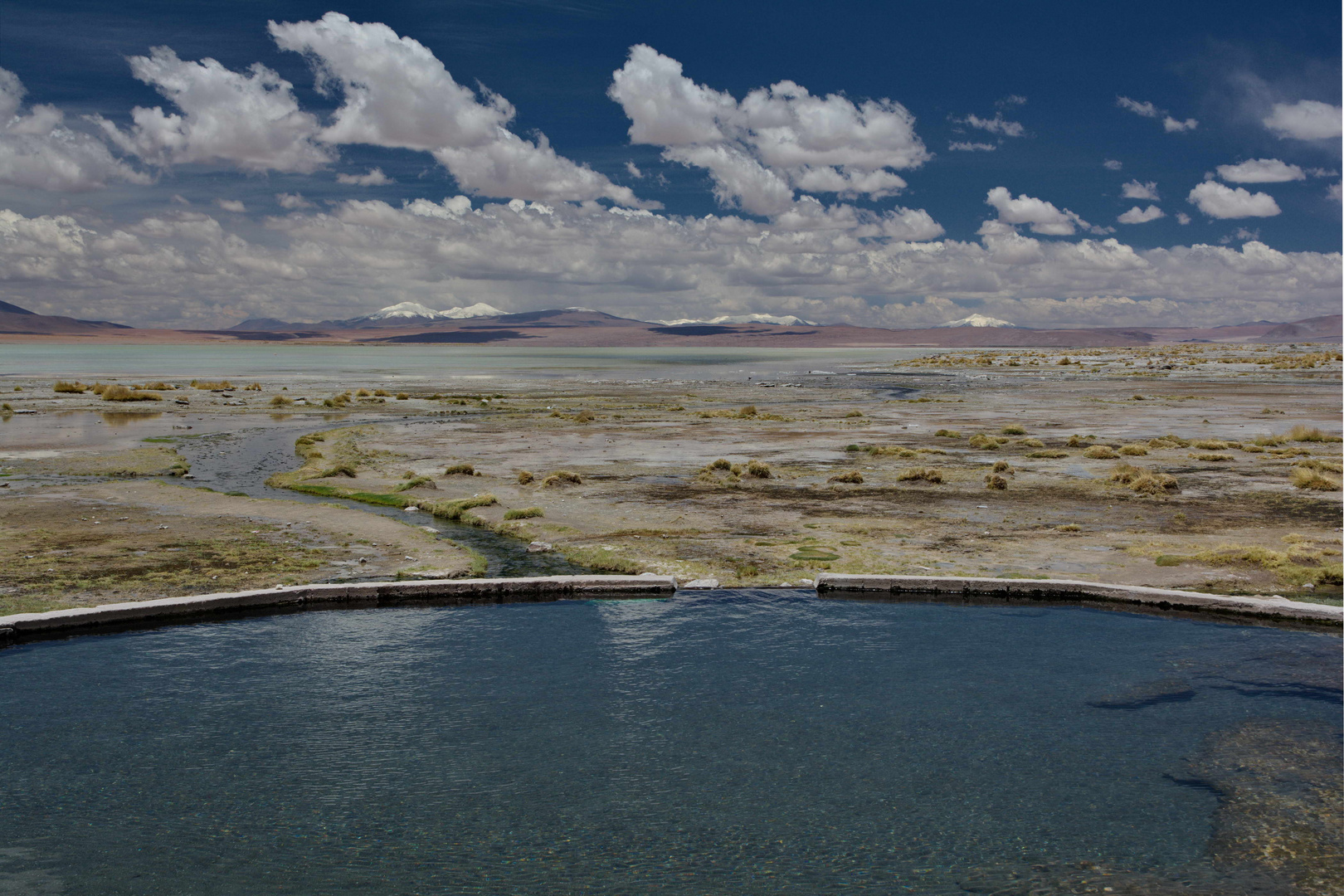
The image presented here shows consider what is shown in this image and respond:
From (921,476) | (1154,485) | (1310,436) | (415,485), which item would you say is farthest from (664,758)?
(1310,436)

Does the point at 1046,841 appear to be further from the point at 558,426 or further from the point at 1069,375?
the point at 1069,375

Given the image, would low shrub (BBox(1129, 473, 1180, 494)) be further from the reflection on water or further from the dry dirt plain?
the reflection on water

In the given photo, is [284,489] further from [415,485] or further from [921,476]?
[921,476]

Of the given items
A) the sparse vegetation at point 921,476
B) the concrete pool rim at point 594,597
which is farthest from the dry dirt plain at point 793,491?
the concrete pool rim at point 594,597

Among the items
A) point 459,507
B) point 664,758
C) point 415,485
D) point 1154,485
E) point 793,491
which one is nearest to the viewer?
point 664,758

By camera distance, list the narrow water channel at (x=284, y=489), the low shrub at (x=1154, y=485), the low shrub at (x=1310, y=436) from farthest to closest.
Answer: the low shrub at (x=1310, y=436)
the low shrub at (x=1154, y=485)
the narrow water channel at (x=284, y=489)

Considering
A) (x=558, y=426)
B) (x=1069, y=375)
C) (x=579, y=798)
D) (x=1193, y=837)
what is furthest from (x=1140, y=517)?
(x=1069, y=375)

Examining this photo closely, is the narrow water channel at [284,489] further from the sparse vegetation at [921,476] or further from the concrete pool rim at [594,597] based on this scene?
the sparse vegetation at [921,476]
